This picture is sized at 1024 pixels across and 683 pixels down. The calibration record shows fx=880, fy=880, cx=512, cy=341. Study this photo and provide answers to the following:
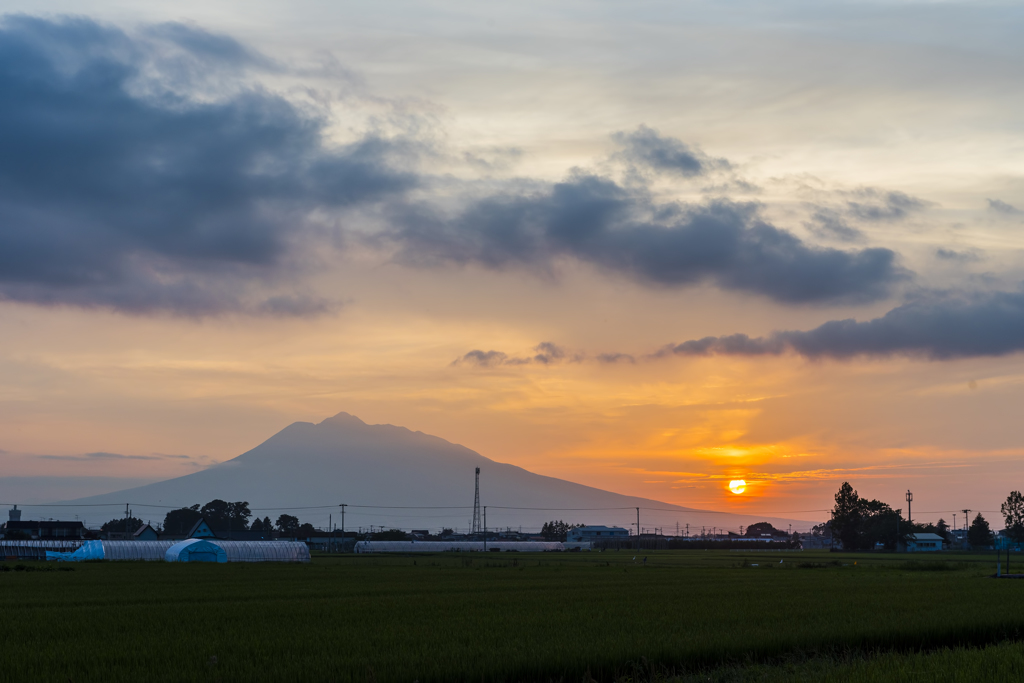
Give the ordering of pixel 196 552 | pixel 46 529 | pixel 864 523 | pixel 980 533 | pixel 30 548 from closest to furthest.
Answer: pixel 196 552, pixel 30 548, pixel 46 529, pixel 864 523, pixel 980 533

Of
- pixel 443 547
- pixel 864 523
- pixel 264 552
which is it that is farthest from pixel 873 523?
pixel 264 552

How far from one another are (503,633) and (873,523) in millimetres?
156291

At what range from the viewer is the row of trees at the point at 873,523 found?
527 ft

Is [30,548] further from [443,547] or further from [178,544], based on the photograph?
[443,547]

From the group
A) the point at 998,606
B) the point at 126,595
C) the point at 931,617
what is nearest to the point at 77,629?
the point at 126,595

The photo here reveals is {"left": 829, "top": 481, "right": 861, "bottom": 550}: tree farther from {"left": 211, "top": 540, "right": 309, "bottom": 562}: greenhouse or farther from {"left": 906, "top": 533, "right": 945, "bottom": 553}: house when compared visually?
{"left": 211, "top": 540, "right": 309, "bottom": 562}: greenhouse

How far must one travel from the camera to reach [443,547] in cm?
16338

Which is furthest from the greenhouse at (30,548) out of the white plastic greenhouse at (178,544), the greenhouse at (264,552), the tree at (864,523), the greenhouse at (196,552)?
the tree at (864,523)

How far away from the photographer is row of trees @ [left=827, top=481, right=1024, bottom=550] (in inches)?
6319

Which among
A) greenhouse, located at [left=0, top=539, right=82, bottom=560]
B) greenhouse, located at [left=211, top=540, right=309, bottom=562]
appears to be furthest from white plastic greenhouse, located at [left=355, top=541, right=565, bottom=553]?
greenhouse, located at [left=211, top=540, right=309, bottom=562]

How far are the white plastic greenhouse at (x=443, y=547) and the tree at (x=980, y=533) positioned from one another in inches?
3540

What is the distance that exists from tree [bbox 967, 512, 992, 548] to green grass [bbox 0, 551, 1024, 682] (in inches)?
6616

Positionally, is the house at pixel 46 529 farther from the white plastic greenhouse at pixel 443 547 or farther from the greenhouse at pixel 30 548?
the white plastic greenhouse at pixel 443 547

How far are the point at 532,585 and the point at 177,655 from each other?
28.6 m
